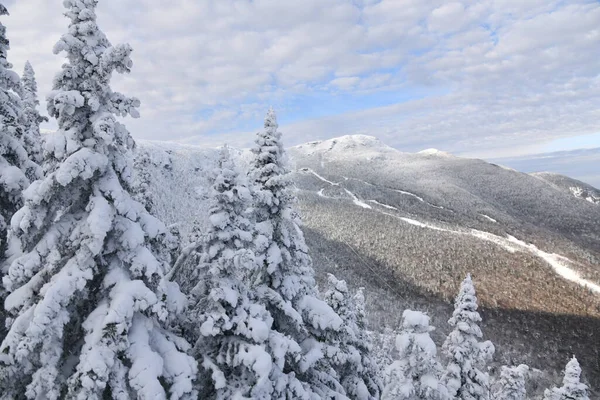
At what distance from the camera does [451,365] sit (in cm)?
1834

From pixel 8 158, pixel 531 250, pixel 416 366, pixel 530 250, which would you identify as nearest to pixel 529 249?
pixel 531 250

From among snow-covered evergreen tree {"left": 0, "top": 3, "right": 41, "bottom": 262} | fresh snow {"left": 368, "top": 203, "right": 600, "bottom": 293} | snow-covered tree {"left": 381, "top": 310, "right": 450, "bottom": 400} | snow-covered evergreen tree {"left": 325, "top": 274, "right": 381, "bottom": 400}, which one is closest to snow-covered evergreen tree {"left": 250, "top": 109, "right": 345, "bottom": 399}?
snow-covered evergreen tree {"left": 325, "top": 274, "right": 381, "bottom": 400}

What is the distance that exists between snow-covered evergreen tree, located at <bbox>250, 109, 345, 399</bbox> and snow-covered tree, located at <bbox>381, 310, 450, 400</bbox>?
414cm

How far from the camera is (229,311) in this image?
8930 mm

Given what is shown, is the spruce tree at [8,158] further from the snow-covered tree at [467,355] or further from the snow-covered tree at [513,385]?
the snow-covered tree at [513,385]

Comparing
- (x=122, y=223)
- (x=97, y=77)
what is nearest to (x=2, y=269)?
(x=122, y=223)

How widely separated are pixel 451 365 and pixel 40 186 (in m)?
18.5

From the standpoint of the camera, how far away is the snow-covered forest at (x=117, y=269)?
22.3ft

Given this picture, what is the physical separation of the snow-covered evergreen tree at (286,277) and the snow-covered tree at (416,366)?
163 inches

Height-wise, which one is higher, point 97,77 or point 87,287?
point 97,77

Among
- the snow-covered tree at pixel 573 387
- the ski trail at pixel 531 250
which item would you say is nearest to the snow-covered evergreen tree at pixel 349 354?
the snow-covered tree at pixel 573 387

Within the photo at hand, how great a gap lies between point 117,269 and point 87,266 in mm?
525

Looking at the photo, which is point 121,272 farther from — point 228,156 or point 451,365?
point 451,365

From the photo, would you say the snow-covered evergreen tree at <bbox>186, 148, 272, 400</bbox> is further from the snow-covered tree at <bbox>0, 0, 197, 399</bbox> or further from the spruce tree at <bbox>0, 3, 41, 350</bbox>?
the spruce tree at <bbox>0, 3, 41, 350</bbox>
